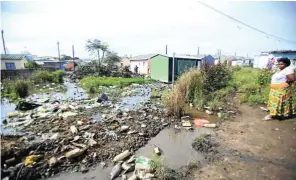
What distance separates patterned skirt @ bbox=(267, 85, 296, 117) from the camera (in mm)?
4441

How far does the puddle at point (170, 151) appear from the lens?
9.40 ft

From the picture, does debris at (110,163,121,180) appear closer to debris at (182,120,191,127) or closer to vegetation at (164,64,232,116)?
debris at (182,120,191,127)

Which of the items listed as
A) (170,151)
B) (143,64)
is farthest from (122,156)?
(143,64)

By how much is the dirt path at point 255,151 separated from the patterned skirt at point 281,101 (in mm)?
259

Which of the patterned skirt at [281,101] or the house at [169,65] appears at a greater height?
the house at [169,65]

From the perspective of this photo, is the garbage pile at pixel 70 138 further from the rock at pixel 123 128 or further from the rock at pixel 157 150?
the rock at pixel 157 150

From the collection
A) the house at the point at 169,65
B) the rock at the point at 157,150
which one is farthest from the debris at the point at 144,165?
the house at the point at 169,65

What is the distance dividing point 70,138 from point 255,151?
3777 millimetres

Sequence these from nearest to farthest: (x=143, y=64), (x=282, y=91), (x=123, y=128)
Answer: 1. (x=282, y=91)
2. (x=123, y=128)
3. (x=143, y=64)

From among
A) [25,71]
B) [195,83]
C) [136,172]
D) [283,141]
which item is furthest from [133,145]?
[25,71]

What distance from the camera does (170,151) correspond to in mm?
3766

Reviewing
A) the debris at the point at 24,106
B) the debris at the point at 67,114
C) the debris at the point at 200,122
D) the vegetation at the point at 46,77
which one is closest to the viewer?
the debris at the point at 200,122

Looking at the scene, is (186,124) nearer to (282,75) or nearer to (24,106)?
(282,75)

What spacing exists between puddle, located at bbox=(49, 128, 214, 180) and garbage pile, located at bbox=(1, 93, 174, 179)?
133 mm
